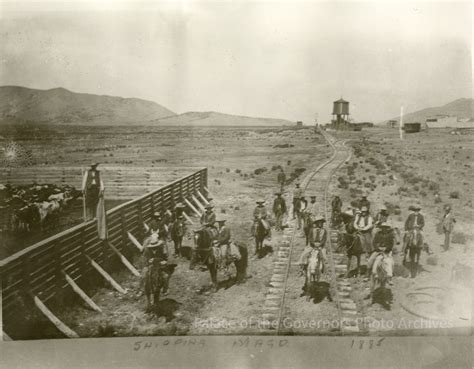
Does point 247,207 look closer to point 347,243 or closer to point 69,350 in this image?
point 347,243

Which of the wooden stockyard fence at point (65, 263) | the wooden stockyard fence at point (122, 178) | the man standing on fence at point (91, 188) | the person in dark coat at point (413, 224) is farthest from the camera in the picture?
the wooden stockyard fence at point (122, 178)

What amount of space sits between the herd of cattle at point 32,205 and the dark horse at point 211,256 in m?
5.22

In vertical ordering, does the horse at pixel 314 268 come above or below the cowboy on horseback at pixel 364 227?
below

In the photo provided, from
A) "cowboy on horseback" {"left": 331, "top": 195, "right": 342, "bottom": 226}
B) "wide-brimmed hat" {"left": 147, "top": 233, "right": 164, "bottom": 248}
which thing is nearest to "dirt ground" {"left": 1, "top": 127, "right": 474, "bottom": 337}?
"wide-brimmed hat" {"left": 147, "top": 233, "right": 164, "bottom": 248}

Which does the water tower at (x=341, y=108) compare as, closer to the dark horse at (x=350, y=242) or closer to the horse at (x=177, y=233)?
the dark horse at (x=350, y=242)

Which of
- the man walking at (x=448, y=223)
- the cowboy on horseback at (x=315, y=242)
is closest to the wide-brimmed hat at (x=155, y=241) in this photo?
the cowboy on horseback at (x=315, y=242)

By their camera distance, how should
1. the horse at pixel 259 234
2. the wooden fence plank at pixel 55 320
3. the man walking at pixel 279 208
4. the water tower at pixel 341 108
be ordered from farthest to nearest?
the water tower at pixel 341 108
the man walking at pixel 279 208
the horse at pixel 259 234
the wooden fence plank at pixel 55 320

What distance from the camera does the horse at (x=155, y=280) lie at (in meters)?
6.80

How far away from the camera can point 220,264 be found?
745cm

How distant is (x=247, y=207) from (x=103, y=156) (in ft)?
44.9

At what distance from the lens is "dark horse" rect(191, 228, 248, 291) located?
7.26 meters

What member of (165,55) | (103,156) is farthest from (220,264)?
(103,156)

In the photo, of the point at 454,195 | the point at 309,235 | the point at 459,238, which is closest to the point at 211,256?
the point at 309,235

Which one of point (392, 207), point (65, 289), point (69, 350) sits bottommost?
point (69, 350)
